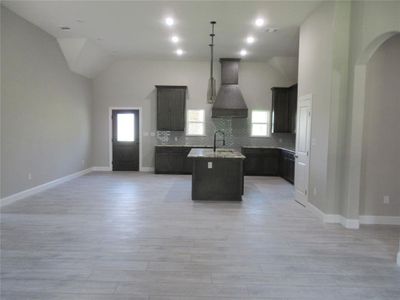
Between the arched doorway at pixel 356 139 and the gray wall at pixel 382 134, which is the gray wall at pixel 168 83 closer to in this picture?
the gray wall at pixel 382 134

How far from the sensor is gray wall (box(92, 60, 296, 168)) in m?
9.62

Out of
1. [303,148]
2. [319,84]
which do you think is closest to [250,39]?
[319,84]

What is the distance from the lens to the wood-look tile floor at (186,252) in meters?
2.69

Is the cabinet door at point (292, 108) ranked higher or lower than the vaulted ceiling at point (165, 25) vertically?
lower

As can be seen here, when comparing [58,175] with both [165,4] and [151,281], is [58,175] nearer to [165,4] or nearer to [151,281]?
[165,4]

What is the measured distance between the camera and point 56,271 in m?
2.97

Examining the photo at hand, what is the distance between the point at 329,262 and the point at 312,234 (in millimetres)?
886

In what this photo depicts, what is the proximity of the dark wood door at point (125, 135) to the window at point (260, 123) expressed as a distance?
3752 mm

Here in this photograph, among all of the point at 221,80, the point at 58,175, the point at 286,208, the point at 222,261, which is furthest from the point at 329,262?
the point at 221,80

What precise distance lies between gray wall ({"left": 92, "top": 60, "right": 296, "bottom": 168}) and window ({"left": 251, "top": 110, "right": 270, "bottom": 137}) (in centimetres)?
18

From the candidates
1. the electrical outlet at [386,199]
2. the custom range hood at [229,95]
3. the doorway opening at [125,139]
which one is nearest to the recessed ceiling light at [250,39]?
the custom range hood at [229,95]

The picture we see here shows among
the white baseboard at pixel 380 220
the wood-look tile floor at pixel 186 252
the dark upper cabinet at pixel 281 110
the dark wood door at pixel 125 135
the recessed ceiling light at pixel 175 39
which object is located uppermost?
the recessed ceiling light at pixel 175 39

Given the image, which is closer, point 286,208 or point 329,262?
point 329,262

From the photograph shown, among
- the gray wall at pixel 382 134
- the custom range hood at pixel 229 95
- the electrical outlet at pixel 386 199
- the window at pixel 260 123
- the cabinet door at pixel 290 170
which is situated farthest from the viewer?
the window at pixel 260 123
